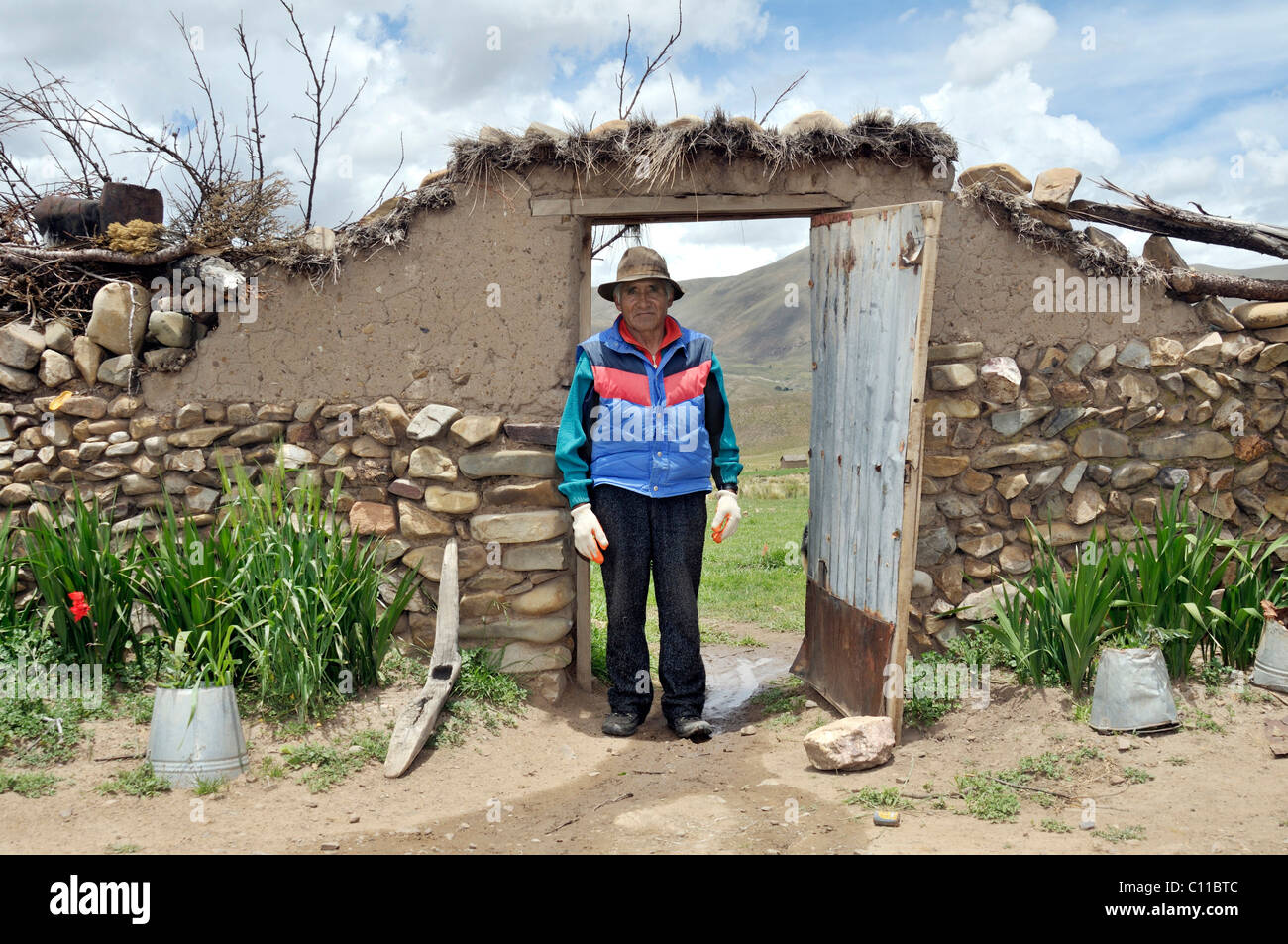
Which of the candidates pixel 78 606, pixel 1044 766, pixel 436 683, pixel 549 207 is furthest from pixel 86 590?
pixel 1044 766

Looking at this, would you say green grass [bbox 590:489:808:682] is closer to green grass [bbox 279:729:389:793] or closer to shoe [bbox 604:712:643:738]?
shoe [bbox 604:712:643:738]

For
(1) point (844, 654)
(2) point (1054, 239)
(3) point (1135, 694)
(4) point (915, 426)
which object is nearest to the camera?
(3) point (1135, 694)

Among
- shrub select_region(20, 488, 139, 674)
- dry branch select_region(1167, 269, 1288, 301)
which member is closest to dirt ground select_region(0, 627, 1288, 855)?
shrub select_region(20, 488, 139, 674)

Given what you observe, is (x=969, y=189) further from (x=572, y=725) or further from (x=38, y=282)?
(x=38, y=282)

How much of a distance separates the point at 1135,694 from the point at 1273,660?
747mm

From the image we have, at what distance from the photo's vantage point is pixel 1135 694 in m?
3.95

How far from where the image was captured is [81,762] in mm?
3918

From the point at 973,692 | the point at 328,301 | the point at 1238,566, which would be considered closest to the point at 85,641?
the point at 328,301

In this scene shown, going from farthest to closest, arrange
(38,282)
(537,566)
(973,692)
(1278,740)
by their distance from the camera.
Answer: (38,282)
(537,566)
(973,692)
(1278,740)

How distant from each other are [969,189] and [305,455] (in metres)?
3.62

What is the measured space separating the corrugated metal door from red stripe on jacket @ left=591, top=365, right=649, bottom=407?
987 millimetres

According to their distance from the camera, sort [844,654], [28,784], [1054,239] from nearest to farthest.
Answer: [28,784] → [844,654] → [1054,239]

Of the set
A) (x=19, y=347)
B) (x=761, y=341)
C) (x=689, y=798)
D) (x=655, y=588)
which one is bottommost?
(x=689, y=798)

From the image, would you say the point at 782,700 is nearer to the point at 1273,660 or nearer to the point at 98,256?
the point at 1273,660
